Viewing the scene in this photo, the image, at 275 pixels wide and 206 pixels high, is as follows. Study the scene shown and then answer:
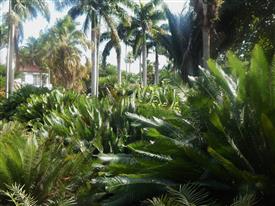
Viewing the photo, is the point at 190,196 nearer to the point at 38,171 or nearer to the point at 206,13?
the point at 38,171

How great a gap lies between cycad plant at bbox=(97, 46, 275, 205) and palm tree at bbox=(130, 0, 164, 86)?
4529 cm

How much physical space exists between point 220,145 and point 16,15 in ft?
118

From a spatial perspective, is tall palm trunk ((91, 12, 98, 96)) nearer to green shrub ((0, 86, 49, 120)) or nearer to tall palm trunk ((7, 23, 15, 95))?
tall palm trunk ((7, 23, 15, 95))

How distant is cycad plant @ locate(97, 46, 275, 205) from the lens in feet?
14.1

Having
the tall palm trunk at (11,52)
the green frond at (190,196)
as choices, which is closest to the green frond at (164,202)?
the green frond at (190,196)

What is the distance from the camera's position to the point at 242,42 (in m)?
22.8

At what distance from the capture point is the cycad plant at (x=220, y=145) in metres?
4.30

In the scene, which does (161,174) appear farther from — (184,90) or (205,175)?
(184,90)

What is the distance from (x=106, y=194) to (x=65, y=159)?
1.77 ft

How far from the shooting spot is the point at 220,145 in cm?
448

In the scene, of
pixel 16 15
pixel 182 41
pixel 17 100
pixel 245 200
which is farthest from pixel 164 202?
pixel 16 15

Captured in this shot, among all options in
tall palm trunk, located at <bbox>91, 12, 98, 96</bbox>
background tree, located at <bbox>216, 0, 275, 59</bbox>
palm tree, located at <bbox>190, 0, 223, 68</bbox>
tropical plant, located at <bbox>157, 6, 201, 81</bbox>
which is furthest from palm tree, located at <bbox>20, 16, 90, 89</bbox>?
palm tree, located at <bbox>190, 0, 223, 68</bbox>

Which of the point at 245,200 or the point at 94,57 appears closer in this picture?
the point at 245,200

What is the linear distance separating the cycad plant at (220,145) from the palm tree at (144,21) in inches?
1783
